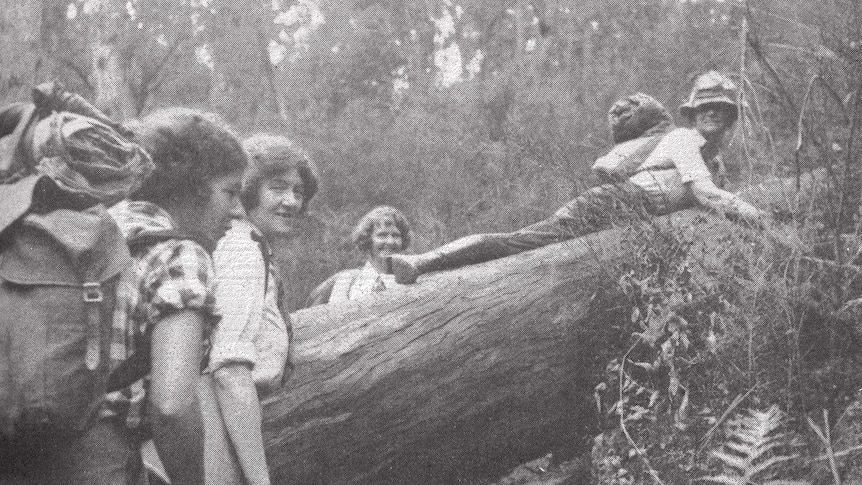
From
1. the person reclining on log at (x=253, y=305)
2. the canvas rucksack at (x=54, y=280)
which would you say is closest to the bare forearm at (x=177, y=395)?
the canvas rucksack at (x=54, y=280)

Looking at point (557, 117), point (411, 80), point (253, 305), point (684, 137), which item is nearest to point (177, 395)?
point (253, 305)

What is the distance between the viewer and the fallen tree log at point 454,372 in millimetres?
4090

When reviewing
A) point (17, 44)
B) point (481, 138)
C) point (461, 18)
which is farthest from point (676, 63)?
point (17, 44)

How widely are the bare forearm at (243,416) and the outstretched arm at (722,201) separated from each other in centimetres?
281

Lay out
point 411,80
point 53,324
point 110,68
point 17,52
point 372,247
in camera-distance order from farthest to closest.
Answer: point 411,80
point 110,68
point 372,247
point 17,52
point 53,324

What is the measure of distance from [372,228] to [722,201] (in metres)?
2.53

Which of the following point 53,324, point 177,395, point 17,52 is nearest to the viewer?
point 53,324

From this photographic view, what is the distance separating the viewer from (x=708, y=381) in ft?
14.6

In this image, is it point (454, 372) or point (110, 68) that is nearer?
point (454, 372)

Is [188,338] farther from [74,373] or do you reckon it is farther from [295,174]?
[295,174]

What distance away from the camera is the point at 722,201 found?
5418 mm

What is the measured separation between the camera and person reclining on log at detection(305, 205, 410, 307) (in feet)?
20.4

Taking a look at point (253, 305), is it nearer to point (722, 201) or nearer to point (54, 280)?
point (54, 280)

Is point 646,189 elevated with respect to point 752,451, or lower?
elevated
